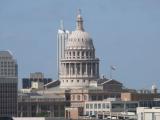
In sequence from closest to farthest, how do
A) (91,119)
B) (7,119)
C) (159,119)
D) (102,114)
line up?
(7,119), (159,119), (91,119), (102,114)

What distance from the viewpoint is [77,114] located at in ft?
650

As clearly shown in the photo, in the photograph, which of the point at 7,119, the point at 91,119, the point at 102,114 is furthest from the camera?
the point at 102,114

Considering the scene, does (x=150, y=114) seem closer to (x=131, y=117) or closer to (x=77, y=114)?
(x=131, y=117)

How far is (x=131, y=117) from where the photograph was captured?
17162 cm

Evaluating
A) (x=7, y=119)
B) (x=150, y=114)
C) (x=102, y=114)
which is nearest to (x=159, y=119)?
(x=150, y=114)

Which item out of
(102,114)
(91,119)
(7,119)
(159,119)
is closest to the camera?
(7,119)

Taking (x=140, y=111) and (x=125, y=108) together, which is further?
(x=125, y=108)

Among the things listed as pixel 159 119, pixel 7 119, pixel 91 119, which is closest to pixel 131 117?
pixel 91 119

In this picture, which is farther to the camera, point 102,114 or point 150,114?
point 102,114

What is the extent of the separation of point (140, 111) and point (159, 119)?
8605 mm

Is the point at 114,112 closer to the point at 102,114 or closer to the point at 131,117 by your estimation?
the point at 102,114

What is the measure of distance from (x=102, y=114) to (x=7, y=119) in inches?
3114

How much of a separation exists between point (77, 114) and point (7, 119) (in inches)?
A: 3128

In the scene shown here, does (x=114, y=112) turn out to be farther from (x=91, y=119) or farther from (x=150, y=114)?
(x=150, y=114)
